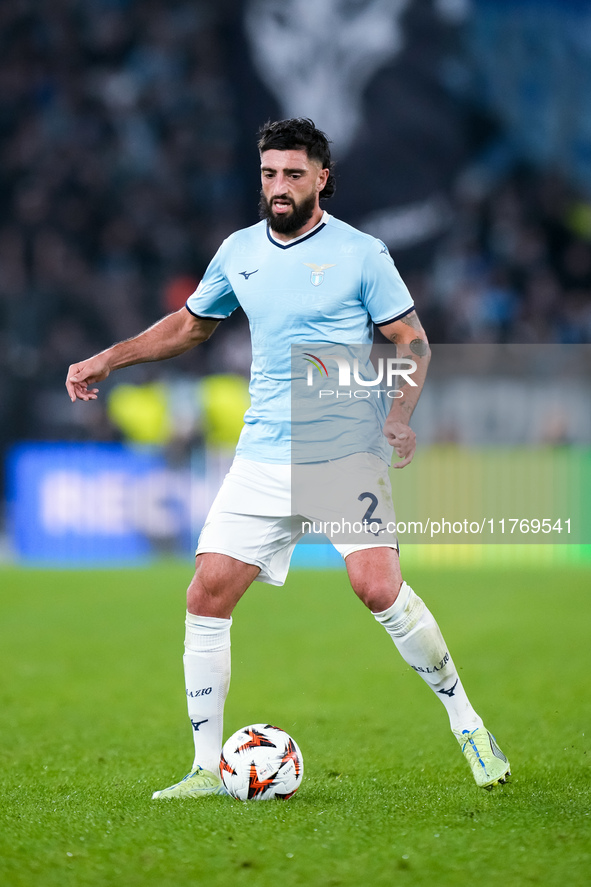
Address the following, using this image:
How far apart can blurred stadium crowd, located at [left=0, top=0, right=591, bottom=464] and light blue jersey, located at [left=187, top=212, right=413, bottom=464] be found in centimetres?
1324

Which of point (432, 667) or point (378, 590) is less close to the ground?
point (378, 590)

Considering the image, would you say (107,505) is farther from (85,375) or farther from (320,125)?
(85,375)

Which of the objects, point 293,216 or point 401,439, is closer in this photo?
point 401,439

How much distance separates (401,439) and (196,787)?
5.00ft

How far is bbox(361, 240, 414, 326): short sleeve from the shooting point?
4352 mm

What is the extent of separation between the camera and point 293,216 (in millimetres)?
4406

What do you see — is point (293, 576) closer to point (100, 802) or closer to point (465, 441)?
point (465, 441)

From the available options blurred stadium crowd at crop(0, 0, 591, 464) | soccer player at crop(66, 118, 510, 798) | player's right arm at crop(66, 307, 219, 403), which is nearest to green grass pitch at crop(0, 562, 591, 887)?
soccer player at crop(66, 118, 510, 798)

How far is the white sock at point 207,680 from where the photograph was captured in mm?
4449

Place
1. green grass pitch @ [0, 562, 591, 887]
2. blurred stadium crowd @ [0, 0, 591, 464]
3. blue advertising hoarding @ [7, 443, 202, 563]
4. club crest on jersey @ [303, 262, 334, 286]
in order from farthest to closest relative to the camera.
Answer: blurred stadium crowd @ [0, 0, 591, 464]
blue advertising hoarding @ [7, 443, 202, 563]
club crest on jersey @ [303, 262, 334, 286]
green grass pitch @ [0, 562, 591, 887]

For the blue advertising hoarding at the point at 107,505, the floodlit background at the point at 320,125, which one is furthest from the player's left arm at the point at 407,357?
the floodlit background at the point at 320,125

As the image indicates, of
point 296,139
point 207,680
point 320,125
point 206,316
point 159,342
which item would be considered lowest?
point 207,680

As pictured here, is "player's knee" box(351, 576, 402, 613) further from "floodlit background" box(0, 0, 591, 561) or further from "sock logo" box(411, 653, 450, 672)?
"floodlit background" box(0, 0, 591, 561)

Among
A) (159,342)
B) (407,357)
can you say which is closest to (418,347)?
(407,357)
